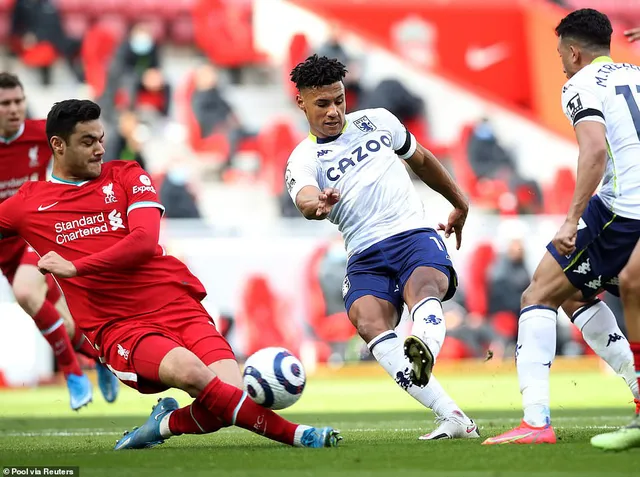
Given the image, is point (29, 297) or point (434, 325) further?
point (29, 297)

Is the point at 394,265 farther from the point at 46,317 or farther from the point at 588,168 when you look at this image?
the point at 46,317

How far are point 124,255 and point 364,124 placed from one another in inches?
74.5

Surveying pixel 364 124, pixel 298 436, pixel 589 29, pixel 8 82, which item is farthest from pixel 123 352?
pixel 8 82

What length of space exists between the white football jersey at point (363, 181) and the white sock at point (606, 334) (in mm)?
1179

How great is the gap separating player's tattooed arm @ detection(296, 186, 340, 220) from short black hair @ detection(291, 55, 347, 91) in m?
0.74

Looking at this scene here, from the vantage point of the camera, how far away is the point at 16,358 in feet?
47.5

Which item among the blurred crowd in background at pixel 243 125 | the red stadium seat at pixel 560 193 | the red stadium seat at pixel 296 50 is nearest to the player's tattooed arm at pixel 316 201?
the blurred crowd in background at pixel 243 125

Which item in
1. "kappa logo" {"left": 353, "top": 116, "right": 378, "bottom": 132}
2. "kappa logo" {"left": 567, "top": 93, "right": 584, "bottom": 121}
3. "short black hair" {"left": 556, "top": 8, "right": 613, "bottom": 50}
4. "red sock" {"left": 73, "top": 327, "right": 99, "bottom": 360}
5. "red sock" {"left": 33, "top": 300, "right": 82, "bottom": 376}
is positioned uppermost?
"short black hair" {"left": 556, "top": 8, "right": 613, "bottom": 50}

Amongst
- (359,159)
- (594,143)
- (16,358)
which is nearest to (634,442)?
(594,143)

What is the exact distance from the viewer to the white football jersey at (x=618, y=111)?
5918mm

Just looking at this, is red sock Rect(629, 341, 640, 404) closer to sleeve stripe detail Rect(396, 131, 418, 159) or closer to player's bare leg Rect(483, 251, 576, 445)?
player's bare leg Rect(483, 251, 576, 445)

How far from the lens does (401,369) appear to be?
6652 millimetres

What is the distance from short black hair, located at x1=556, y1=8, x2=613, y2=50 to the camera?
6.11 metres

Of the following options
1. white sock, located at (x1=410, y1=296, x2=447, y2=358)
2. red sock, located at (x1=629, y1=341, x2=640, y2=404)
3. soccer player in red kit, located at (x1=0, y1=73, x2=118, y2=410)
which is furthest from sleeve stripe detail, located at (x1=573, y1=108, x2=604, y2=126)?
soccer player in red kit, located at (x1=0, y1=73, x2=118, y2=410)
